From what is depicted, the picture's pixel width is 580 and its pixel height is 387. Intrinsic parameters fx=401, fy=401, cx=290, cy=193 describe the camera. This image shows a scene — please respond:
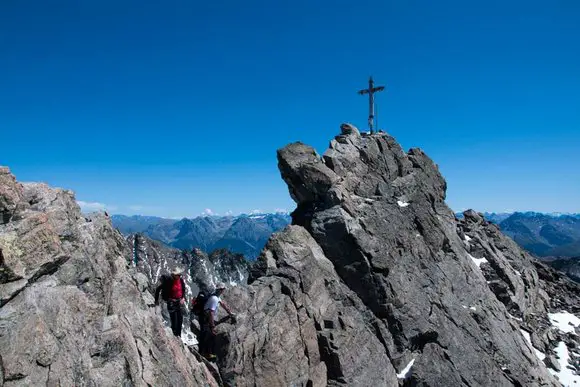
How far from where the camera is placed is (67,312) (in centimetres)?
1586

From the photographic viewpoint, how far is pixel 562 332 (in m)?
54.2

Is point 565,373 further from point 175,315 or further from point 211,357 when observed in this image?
point 175,315

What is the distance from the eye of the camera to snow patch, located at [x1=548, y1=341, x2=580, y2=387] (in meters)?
44.1

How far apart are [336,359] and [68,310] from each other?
60.2 ft

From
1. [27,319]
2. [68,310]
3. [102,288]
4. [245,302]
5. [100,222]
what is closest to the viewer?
[27,319]

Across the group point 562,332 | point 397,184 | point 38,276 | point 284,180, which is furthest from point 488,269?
point 38,276

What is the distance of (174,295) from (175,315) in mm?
1142

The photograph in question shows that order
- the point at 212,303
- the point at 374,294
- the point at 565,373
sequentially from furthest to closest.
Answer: the point at 565,373
the point at 374,294
the point at 212,303

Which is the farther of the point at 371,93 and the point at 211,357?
the point at 371,93

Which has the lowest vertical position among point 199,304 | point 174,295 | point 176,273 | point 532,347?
point 532,347

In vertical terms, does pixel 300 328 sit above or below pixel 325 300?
below

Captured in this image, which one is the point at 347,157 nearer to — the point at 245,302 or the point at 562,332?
the point at 245,302

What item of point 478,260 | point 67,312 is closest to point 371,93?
point 478,260

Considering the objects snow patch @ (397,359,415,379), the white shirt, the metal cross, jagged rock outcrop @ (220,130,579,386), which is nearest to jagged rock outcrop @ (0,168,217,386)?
the white shirt
